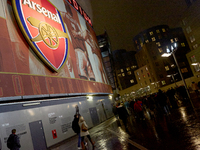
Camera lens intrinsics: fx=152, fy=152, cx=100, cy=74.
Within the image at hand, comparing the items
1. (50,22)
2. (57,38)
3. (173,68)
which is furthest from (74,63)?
(173,68)

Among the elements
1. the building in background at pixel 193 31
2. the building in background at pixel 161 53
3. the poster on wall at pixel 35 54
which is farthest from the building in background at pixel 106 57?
the poster on wall at pixel 35 54

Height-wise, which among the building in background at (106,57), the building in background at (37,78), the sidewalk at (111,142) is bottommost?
the sidewalk at (111,142)

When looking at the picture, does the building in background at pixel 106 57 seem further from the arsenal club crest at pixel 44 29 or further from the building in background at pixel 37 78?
the arsenal club crest at pixel 44 29

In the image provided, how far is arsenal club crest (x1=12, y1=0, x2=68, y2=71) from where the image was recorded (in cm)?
1273

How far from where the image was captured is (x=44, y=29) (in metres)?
14.8

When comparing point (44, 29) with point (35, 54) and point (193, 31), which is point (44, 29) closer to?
point (35, 54)

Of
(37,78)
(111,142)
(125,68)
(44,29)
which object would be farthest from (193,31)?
(125,68)

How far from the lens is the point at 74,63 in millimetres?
18531

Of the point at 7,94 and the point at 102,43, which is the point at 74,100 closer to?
the point at 7,94

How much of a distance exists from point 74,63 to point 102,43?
34.7 m

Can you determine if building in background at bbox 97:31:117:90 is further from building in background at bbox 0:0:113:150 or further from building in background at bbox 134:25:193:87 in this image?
building in background at bbox 0:0:113:150

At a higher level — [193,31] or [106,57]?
[106,57]

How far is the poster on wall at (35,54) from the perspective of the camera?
10.4m

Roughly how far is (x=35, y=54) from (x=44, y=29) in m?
3.27
